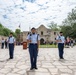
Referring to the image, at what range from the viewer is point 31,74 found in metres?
7.80

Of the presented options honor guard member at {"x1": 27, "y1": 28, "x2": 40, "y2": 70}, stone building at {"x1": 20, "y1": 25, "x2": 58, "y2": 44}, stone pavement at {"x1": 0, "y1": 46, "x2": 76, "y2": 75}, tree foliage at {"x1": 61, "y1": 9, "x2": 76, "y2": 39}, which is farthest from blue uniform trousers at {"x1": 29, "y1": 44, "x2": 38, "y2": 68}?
stone building at {"x1": 20, "y1": 25, "x2": 58, "y2": 44}

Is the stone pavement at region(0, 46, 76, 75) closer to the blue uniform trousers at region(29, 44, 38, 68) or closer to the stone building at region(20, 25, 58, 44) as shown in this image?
the blue uniform trousers at region(29, 44, 38, 68)

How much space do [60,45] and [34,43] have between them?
14.6 feet

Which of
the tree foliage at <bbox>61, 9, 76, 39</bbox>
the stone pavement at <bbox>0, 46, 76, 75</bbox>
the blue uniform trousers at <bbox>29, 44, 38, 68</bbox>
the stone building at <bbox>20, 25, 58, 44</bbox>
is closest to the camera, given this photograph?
the stone pavement at <bbox>0, 46, 76, 75</bbox>

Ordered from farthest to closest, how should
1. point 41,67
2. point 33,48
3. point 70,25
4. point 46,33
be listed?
point 46,33 → point 70,25 → point 41,67 → point 33,48

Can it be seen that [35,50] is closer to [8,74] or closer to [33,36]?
[33,36]

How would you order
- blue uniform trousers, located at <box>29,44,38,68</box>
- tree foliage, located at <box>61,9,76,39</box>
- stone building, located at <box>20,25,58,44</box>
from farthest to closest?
stone building, located at <box>20,25,58,44</box> < tree foliage, located at <box>61,9,76,39</box> < blue uniform trousers, located at <box>29,44,38,68</box>

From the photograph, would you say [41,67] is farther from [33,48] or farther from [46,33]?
[46,33]

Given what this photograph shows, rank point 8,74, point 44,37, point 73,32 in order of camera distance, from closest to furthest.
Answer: point 8,74
point 73,32
point 44,37

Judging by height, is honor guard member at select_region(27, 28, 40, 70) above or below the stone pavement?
above

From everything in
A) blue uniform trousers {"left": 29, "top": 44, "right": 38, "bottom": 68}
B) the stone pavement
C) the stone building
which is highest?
the stone building

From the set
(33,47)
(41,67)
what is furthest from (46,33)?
(33,47)

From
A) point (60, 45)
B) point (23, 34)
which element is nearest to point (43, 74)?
point (60, 45)

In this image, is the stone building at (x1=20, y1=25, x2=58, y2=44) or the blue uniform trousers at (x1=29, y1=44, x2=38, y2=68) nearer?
the blue uniform trousers at (x1=29, y1=44, x2=38, y2=68)
